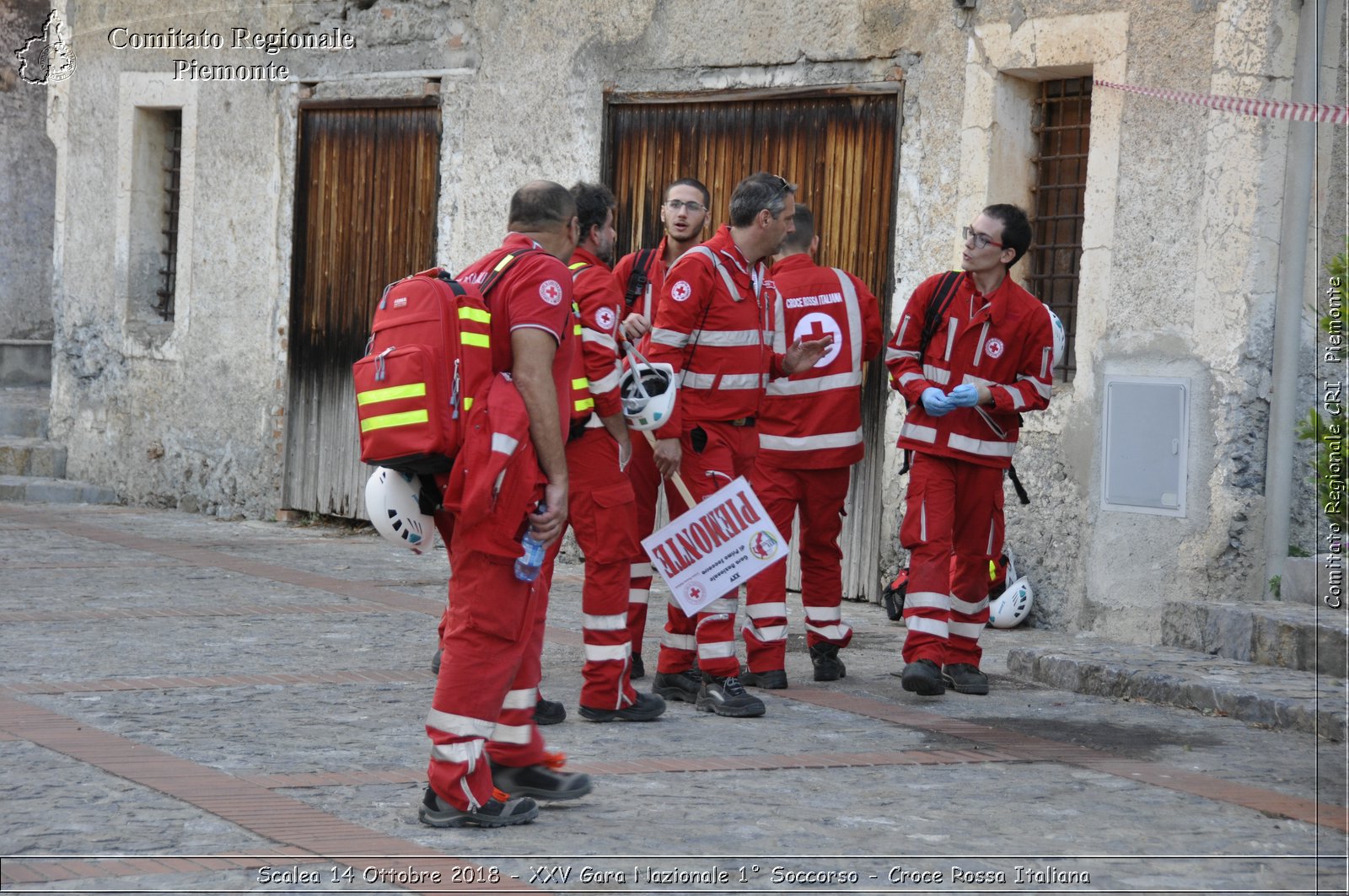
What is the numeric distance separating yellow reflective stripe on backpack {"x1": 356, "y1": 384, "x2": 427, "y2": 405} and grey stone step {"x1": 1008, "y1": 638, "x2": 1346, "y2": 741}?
360 centimetres

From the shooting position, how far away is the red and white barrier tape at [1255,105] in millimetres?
8109

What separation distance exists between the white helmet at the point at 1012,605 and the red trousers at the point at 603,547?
351 cm

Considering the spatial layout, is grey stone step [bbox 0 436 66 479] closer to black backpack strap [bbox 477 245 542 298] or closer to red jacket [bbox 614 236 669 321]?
red jacket [bbox 614 236 669 321]

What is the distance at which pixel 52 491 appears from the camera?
1495cm

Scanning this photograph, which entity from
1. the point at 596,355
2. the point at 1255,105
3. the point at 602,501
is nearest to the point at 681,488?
the point at 602,501

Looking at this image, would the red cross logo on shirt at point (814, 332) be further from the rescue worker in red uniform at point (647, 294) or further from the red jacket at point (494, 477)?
the red jacket at point (494, 477)

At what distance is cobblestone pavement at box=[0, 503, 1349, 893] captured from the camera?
452 centimetres

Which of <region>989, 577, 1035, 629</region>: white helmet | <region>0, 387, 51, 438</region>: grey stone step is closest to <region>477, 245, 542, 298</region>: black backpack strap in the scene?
<region>989, 577, 1035, 629</region>: white helmet

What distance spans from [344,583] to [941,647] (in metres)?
4.37

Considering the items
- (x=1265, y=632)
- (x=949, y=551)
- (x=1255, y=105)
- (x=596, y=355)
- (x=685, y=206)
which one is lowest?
(x=1265, y=632)

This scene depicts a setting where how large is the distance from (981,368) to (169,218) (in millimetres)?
9718

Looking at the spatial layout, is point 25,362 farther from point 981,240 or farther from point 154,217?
point 981,240

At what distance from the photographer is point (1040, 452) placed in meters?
9.50

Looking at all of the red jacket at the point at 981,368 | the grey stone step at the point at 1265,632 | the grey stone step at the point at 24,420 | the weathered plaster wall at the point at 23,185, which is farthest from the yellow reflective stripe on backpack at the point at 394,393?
the weathered plaster wall at the point at 23,185
